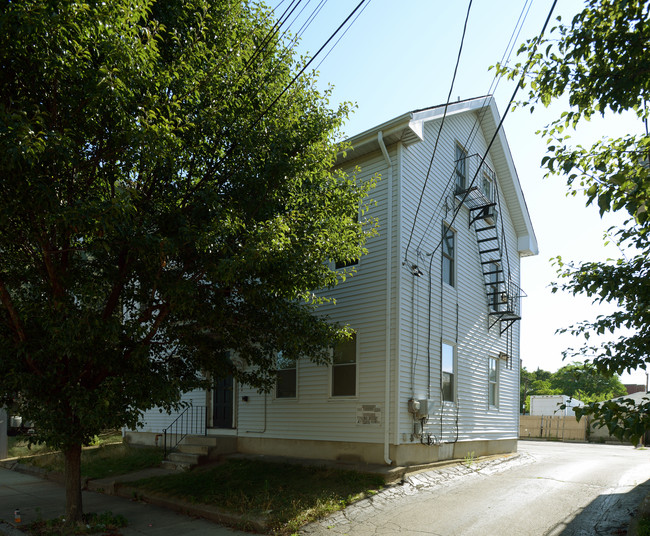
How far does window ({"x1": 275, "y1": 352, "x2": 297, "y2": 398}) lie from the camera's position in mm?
13516

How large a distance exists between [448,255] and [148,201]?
8779 millimetres

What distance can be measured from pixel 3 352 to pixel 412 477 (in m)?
7.92

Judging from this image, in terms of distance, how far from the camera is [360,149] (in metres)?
13.1

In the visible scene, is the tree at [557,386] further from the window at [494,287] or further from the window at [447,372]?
the window at [447,372]

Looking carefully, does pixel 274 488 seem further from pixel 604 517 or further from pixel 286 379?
pixel 604 517

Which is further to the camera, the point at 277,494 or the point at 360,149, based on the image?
the point at 360,149

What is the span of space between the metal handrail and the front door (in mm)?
302

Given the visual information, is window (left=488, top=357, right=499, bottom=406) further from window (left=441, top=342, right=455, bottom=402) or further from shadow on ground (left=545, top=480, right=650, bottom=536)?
shadow on ground (left=545, top=480, right=650, bottom=536)

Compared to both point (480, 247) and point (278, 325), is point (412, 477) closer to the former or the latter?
point (278, 325)

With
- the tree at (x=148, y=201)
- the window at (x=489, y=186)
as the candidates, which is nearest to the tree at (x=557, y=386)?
the window at (x=489, y=186)

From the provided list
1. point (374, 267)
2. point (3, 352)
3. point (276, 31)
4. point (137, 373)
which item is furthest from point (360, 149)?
point (3, 352)

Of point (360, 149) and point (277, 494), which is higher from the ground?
point (360, 149)

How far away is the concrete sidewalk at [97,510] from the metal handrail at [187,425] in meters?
3.16

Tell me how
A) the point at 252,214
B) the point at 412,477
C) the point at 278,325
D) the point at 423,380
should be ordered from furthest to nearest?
the point at 423,380, the point at 412,477, the point at 278,325, the point at 252,214
